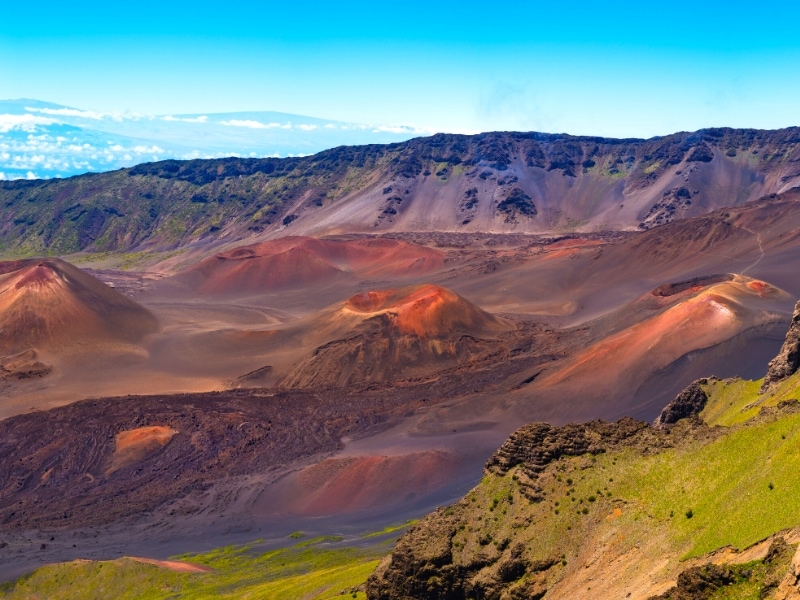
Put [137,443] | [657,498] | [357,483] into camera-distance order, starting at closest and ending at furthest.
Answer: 1. [657,498]
2. [357,483]
3. [137,443]

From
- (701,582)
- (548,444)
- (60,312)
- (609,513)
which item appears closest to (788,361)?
(548,444)

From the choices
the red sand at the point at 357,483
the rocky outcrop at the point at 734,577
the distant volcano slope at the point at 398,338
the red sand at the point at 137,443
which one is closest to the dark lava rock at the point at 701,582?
the rocky outcrop at the point at 734,577

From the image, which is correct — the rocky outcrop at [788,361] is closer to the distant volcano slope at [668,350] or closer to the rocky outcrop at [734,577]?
the rocky outcrop at [734,577]

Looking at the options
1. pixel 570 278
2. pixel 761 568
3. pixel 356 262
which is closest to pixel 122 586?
pixel 761 568

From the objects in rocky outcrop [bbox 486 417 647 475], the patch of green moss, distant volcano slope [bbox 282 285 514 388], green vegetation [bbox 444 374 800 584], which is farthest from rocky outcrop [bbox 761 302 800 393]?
distant volcano slope [bbox 282 285 514 388]

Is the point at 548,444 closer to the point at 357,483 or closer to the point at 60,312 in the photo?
the point at 357,483

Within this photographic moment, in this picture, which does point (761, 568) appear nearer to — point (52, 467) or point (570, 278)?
point (52, 467)
